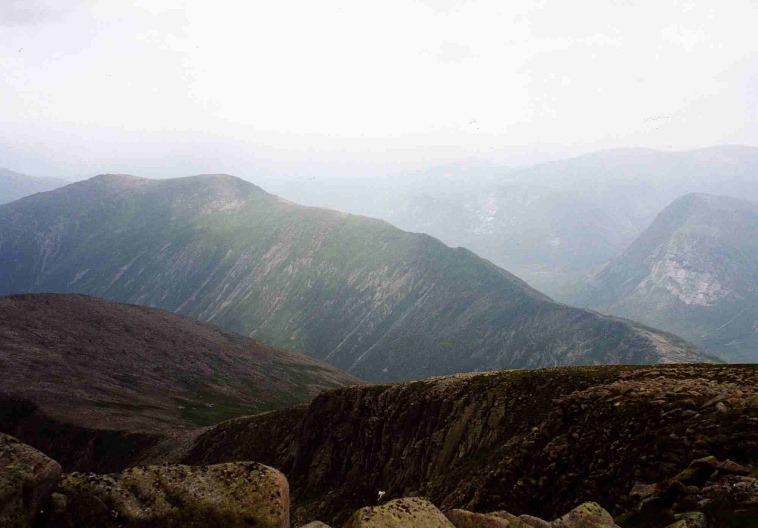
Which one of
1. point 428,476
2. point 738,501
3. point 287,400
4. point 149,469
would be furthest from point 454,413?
point 287,400

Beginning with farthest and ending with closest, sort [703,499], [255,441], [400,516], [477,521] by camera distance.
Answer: [255,441] → [477,521] → [703,499] → [400,516]

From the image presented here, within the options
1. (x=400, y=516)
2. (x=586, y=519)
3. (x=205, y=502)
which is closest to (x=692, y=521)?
(x=586, y=519)

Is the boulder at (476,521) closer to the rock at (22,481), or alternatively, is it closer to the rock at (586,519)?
the rock at (586,519)

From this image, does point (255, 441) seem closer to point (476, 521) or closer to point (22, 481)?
point (476, 521)

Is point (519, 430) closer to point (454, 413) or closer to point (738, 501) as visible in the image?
point (454, 413)

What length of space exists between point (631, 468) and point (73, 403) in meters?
127

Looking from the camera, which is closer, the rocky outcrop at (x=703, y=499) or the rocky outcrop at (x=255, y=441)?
the rocky outcrop at (x=703, y=499)

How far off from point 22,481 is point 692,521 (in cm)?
2104

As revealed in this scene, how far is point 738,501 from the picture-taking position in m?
16.4

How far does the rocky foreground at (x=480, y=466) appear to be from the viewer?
50.7ft

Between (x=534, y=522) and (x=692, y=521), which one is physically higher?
(x=692, y=521)

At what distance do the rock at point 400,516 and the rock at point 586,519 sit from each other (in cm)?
459

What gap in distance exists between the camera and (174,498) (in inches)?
623

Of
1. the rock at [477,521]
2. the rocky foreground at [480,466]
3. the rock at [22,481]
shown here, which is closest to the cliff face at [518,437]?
the rocky foreground at [480,466]
